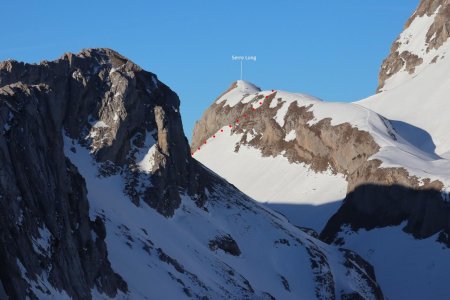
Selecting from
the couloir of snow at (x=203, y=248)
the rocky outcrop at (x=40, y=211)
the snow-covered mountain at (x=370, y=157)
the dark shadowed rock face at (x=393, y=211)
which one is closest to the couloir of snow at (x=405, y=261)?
the snow-covered mountain at (x=370, y=157)

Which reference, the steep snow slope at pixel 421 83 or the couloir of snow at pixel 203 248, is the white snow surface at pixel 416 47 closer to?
the steep snow slope at pixel 421 83

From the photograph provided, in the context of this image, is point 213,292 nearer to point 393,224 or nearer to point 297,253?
point 297,253

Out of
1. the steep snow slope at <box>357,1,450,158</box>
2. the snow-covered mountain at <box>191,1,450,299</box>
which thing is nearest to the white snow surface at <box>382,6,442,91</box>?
the steep snow slope at <box>357,1,450,158</box>

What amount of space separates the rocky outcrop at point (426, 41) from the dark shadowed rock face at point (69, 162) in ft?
272

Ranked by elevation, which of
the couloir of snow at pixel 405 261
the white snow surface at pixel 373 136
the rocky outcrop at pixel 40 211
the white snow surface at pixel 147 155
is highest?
the white snow surface at pixel 373 136

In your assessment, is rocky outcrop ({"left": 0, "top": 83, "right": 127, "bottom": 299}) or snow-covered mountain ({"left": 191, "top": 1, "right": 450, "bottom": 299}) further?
snow-covered mountain ({"left": 191, "top": 1, "right": 450, "bottom": 299})

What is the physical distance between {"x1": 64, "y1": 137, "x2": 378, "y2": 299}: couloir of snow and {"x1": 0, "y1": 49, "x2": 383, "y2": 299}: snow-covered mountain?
0.13 metres

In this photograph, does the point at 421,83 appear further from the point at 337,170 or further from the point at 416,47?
the point at 337,170

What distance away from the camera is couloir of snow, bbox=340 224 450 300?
78.5m

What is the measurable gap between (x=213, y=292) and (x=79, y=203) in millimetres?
14340

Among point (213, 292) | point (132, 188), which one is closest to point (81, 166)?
point (132, 188)

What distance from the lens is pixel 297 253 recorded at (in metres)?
72.2

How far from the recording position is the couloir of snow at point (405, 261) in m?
78.5

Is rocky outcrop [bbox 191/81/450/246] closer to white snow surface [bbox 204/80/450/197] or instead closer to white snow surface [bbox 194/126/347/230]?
white snow surface [bbox 204/80/450/197]
